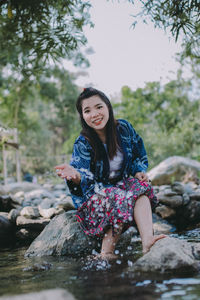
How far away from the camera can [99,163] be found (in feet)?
9.50

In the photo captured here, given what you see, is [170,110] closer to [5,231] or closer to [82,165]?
[5,231]

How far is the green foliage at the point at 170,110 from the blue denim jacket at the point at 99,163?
911cm

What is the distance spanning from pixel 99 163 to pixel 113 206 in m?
0.49

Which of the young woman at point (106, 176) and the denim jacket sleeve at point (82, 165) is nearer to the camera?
the young woman at point (106, 176)

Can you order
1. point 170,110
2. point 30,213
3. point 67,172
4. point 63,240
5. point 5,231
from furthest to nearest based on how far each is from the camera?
point 170,110 → point 30,213 → point 5,231 → point 63,240 → point 67,172

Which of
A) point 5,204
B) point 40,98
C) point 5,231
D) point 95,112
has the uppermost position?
point 40,98

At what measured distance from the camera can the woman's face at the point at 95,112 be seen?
2891 mm

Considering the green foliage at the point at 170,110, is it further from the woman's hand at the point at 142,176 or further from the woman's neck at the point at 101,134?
the woman's hand at the point at 142,176

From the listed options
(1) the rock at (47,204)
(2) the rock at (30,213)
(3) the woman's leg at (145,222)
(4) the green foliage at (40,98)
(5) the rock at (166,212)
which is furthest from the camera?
(4) the green foliage at (40,98)

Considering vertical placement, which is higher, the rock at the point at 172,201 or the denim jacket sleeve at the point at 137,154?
the denim jacket sleeve at the point at 137,154

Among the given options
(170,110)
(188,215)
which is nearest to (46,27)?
(188,215)

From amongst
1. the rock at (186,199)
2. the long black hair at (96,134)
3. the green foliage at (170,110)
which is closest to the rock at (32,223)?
the long black hair at (96,134)

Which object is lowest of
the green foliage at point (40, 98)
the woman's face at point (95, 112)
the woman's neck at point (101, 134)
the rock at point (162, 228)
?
the rock at point (162, 228)

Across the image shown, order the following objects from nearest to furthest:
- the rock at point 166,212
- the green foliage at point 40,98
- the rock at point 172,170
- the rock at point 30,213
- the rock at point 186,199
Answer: the rock at point 30,213
the rock at point 166,212
the rock at point 186,199
the rock at point 172,170
the green foliage at point 40,98
